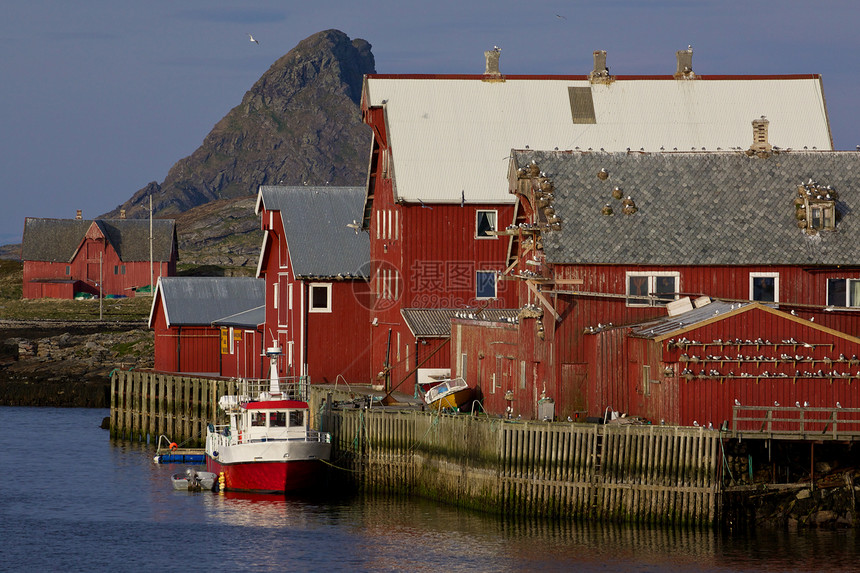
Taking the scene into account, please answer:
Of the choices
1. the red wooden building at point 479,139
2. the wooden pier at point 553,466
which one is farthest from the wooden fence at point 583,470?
the red wooden building at point 479,139

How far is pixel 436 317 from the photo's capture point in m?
57.7

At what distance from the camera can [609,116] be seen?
206 ft

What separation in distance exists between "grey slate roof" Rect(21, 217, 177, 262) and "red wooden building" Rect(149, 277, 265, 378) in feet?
210

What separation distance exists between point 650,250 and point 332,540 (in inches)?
535

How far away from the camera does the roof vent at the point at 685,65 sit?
65375 millimetres

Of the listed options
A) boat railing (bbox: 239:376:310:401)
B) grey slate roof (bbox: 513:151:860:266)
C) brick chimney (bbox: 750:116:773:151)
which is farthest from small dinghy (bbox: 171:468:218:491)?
brick chimney (bbox: 750:116:773:151)

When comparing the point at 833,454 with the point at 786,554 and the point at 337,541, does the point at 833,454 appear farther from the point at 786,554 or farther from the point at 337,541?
the point at 337,541

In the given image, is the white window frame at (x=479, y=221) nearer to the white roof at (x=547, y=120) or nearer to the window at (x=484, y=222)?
the window at (x=484, y=222)

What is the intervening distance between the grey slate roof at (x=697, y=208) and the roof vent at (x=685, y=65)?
17.4 m

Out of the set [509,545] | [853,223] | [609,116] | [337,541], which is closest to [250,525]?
[337,541]

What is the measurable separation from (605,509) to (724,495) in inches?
129

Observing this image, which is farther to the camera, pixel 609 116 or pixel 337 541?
pixel 609 116

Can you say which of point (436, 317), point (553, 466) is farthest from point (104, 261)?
point (553, 466)

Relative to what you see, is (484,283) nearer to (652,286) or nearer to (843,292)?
(652,286)
